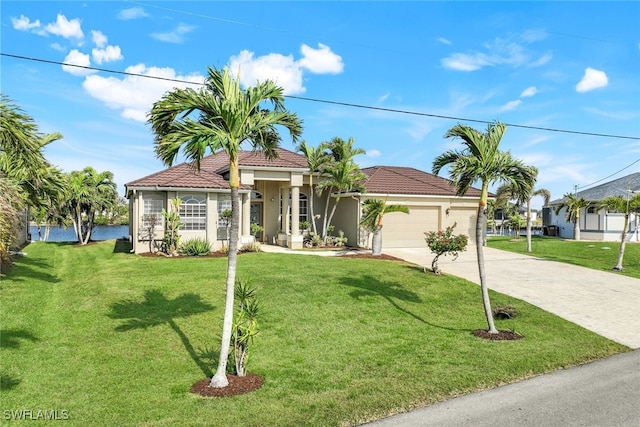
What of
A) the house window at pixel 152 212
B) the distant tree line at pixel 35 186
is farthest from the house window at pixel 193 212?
the distant tree line at pixel 35 186

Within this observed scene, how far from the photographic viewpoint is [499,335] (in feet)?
30.3

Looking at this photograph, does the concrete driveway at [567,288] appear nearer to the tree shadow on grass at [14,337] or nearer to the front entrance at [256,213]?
the front entrance at [256,213]

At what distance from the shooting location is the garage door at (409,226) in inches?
913

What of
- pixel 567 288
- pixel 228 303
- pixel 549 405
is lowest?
pixel 549 405

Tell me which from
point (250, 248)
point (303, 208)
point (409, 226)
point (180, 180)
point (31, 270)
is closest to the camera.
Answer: point (31, 270)

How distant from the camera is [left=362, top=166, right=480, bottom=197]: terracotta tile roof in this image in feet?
78.4

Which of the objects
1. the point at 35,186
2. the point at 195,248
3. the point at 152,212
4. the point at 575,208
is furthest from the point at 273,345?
the point at 575,208

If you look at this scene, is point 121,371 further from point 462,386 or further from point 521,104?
point 521,104

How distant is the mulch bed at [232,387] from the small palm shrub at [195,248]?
40.4ft

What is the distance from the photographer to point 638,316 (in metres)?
11.2

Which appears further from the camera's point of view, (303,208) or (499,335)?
(303,208)

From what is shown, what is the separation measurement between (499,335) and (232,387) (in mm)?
6076

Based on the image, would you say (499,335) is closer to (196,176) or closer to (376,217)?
(376,217)

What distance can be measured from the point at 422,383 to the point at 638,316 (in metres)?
8.39
